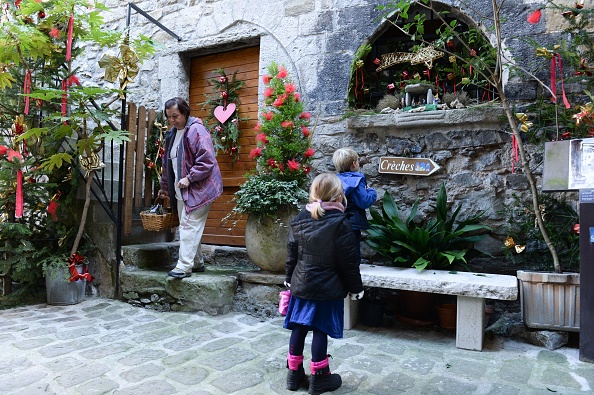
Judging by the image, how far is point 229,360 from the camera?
2.88 meters

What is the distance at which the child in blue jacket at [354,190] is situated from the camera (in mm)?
3404

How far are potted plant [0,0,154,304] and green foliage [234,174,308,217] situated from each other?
49.6 inches

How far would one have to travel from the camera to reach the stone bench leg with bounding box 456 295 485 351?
3176mm

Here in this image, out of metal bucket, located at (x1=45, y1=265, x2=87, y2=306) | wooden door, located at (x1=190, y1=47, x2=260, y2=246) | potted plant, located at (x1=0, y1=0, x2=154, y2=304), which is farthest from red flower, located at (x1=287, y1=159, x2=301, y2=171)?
metal bucket, located at (x1=45, y1=265, x2=87, y2=306)

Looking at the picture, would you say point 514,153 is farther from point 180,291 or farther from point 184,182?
point 180,291

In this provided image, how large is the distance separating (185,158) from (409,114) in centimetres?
222

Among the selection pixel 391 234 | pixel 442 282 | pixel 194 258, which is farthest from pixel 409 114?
pixel 194 258

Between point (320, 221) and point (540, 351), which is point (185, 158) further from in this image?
point (540, 351)

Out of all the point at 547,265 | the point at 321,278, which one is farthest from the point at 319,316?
the point at 547,265

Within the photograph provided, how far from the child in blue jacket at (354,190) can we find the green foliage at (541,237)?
129 centimetres

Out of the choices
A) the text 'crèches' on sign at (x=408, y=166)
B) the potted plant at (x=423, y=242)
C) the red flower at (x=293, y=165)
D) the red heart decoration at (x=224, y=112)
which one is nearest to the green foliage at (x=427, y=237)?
the potted plant at (x=423, y=242)

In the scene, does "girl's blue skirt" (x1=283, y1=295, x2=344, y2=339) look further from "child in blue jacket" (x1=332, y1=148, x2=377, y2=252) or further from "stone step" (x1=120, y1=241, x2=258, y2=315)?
"stone step" (x1=120, y1=241, x2=258, y2=315)

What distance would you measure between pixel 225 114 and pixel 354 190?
2.47 meters

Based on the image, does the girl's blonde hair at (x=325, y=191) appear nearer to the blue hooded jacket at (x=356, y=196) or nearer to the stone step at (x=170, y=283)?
the blue hooded jacket at (x=356, y=196)
